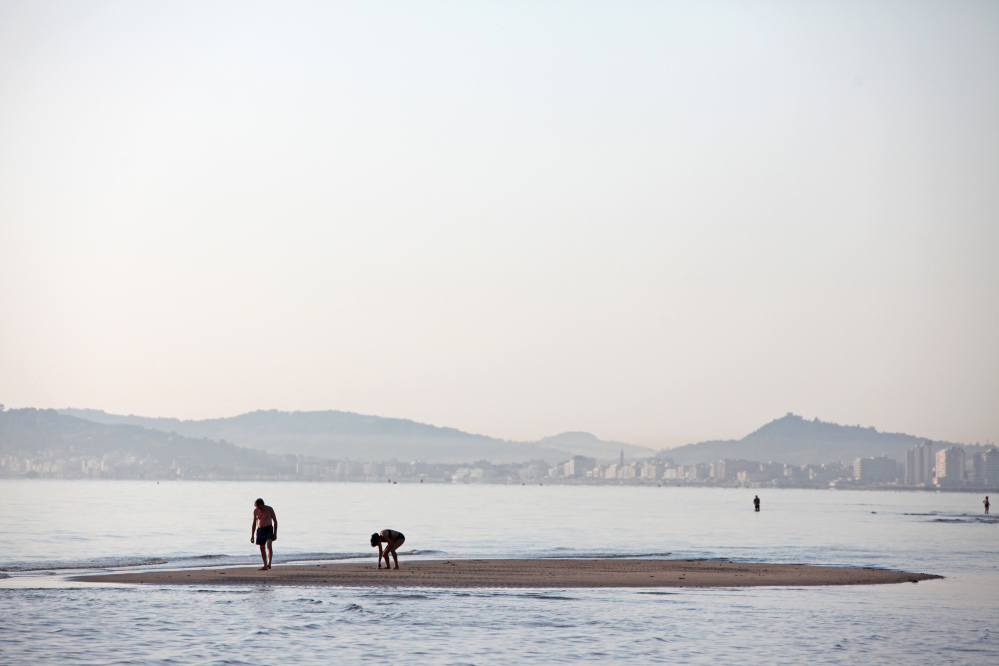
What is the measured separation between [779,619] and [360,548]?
94.2ft

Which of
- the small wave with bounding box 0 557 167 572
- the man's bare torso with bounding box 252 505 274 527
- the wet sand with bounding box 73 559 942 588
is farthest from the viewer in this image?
the small wave with bounding box 0 557 167 572

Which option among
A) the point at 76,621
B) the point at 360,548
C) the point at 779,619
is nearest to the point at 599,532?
the point at 360,548

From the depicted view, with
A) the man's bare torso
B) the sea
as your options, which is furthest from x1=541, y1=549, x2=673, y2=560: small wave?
the man's bare torso

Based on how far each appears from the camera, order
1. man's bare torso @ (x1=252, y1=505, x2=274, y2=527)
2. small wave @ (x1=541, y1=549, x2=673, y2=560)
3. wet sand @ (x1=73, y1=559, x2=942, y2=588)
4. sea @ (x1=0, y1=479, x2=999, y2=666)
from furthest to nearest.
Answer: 1. small wave @ (x1=541, y1=549, x2=673, y2=560)
2. man's bare torso @ (x1=252, y1=505, x2=274, y2=527)
3. wet sand @ (x1=73, y1=559, x2=942, y2=588)
4. sea @ (x1=0, y1=479, x2=999, y2=666)

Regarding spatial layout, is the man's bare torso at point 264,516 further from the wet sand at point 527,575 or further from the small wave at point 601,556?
the small wave at point 601,556

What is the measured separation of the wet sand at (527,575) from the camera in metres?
31.6

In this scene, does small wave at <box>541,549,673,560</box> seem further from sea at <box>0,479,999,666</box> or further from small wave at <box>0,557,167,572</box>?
small wave at <box>0,557,167,572</box>

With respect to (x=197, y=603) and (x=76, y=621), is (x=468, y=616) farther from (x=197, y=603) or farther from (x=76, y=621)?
(x=76, y=621)

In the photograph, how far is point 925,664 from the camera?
19703 millimetres

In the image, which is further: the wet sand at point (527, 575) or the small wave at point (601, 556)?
the small wave at point (601, 556)

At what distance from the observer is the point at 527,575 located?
115ft

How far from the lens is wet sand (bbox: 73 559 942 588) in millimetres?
31578

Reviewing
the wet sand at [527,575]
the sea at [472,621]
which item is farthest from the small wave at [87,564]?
the wet sand at [527,575]

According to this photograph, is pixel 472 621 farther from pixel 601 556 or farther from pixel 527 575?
pixel 601 556
